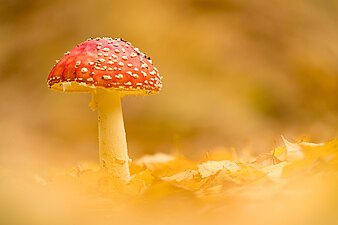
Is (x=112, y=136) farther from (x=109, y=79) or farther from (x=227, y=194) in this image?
(x=227, y=194)

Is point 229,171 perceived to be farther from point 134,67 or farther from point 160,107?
point 160,107

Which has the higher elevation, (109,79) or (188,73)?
(188,73)

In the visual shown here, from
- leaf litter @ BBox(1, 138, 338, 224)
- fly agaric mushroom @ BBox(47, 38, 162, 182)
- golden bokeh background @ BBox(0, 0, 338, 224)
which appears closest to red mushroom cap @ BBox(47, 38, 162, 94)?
fly agaric mushroom @ BBox(47, 38, 162, 182)

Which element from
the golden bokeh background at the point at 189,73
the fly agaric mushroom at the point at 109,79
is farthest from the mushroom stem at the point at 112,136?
the golden bokeh background at the point at 189,73

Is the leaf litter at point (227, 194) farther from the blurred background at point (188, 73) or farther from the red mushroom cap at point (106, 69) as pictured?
the blurred background at point (188, 73)

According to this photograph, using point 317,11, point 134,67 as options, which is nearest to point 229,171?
point 134,67

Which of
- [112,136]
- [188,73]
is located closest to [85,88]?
[112,136]
